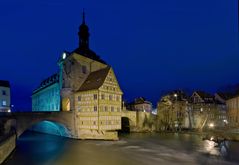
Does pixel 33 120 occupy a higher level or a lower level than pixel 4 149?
higher

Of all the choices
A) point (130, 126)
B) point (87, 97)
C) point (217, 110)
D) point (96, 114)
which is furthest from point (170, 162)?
point (217, 110)

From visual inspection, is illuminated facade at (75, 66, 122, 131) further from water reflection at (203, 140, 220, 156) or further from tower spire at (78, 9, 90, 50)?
water reflection at (203, 140, 220, 156)

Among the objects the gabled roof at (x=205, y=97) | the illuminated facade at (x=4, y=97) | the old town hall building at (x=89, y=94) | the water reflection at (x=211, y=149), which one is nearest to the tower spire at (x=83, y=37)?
the old town hall building at (x=89, y=94)

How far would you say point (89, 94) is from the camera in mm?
31953

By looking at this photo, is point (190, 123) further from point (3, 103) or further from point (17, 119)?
point (3, 103)

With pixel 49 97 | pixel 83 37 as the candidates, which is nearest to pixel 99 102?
pixel 83 37

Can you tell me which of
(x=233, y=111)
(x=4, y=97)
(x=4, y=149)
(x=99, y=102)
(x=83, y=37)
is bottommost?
(x=4, y=149)

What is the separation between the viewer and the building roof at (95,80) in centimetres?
3168

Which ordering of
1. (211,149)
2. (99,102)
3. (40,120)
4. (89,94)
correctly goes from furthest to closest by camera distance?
(89,94) < (99,102) < (40,120) < (211,149)

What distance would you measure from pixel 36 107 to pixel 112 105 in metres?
27.3

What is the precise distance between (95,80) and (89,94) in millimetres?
2152

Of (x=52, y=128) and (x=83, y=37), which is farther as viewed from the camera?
(x=83, y=37)

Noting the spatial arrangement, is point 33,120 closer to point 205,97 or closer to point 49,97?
point 49,97

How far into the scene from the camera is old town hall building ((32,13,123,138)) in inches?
1233
